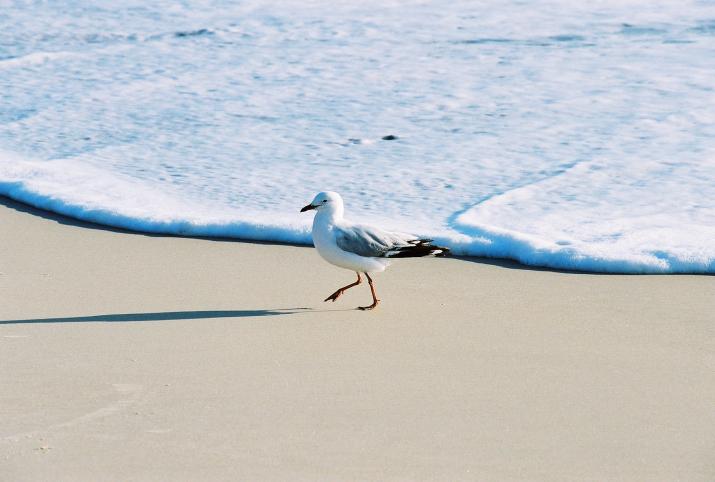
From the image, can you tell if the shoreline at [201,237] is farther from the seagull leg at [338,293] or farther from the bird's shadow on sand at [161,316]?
the bird's shadow on sand at [161,316]

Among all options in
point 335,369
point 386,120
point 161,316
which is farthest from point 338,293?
point 386,120

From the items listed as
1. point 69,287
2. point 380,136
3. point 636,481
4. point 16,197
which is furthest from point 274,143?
point 636,481

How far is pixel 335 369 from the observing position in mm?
4246

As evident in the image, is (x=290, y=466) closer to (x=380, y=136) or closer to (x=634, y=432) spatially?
(x=634, y=432)

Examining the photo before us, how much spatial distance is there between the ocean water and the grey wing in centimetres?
100

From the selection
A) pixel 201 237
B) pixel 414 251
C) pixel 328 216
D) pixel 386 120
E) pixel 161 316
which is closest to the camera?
pixel 161 316

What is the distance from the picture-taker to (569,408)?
Result: 151 inches

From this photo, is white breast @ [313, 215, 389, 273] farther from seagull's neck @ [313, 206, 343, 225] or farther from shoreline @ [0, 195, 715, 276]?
shoreline @ [0, 195, 715, 276]

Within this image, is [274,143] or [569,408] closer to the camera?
[569,408]

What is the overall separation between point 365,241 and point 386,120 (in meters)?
4.16

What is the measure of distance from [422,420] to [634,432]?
68cm

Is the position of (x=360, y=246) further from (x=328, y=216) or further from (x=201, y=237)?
(x=201, y=237)

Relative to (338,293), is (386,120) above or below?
below

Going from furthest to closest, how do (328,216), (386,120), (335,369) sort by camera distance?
(386,120) < (328,216) < (335,369)
